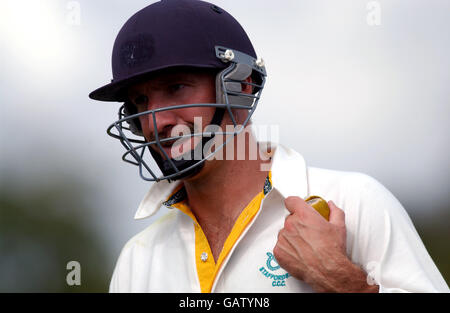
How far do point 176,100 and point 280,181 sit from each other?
0.57 metres

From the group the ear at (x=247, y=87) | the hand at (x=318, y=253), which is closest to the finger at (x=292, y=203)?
the hand at (x=318, y=253)

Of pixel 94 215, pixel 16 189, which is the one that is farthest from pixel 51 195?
pixel 94 215

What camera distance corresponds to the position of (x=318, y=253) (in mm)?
2107

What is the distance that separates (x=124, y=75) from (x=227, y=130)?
53 cm

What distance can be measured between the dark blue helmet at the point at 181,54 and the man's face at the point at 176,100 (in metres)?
0.04

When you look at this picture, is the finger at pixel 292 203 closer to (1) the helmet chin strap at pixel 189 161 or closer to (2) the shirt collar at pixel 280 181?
(2) the shirt collar at pixel 280 181

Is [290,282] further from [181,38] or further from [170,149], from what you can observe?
[181,38]

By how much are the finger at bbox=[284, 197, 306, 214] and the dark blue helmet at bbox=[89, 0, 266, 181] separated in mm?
387

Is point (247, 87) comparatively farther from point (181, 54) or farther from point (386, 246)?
point (386, 246)

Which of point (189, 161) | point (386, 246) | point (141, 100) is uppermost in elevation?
point (141, 100)

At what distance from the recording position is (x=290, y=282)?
7.54ft

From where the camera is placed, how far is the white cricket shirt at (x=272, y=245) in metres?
2.20

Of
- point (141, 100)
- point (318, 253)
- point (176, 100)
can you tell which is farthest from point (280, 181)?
point (141, 100)

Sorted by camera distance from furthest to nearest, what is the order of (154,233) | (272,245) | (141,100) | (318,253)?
(154,233) → (141,100) → (272,245) → (318,253)
